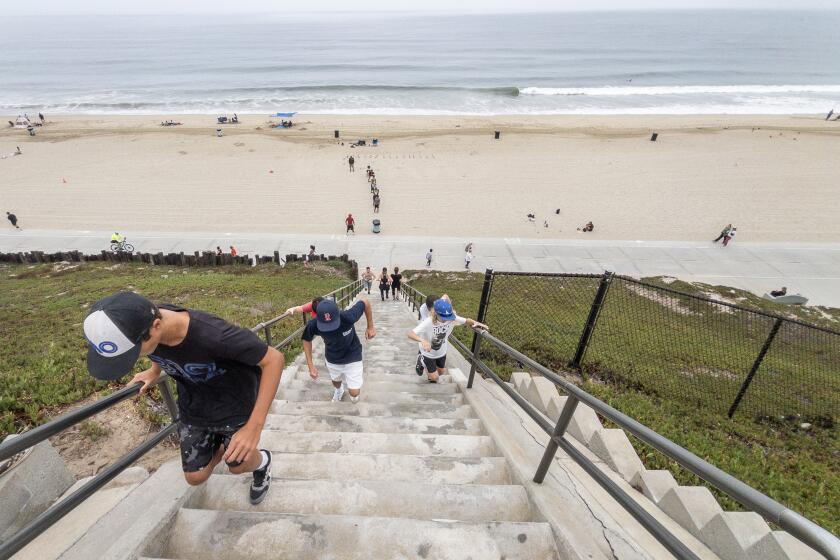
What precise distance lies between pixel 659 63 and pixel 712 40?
67343mm

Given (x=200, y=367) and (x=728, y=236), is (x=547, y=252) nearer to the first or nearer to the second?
(x=728, y=236)

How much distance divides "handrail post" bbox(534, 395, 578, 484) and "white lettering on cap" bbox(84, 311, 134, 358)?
2.49 metres

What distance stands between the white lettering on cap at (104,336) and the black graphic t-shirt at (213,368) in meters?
0.38

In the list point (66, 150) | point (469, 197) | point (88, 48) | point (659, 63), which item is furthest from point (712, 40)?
point (88, 48)

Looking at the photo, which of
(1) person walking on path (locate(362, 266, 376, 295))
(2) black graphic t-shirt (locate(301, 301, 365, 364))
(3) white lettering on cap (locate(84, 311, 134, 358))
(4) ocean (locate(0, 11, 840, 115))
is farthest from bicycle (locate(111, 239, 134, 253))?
(4) ocean (locate(0, 11, 840, 115))

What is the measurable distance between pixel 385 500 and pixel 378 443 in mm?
923

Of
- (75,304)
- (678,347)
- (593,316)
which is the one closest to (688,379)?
(678,347)

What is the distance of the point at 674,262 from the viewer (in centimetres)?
1922

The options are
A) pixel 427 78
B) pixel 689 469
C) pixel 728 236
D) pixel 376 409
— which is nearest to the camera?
pixel 689 469

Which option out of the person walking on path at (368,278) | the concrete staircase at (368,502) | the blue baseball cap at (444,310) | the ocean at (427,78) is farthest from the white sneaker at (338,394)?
the ocean at (427,78)

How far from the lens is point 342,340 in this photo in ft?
14.8

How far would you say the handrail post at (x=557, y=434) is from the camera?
8.27 ft

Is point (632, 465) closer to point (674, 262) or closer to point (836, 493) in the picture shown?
point (836, 493)

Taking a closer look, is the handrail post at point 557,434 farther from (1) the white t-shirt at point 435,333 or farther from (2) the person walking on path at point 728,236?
(2) the person walking on path at point 728,236
